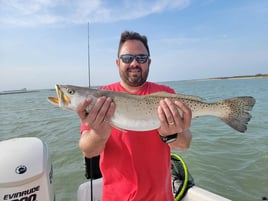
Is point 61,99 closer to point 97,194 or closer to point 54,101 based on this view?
point 54,101

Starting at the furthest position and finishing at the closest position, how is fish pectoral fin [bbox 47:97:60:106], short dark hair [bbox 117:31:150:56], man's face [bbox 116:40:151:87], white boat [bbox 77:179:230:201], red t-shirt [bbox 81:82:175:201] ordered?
white boat [bbox 77:179:230:201]
short dark hair [bbox 117:31:150:56]
man's face [bbox 116:40:151:87]
fish pectoral fin [bbox 47:97:60:106]
red t-shirt [bbox 81:82:175:201]

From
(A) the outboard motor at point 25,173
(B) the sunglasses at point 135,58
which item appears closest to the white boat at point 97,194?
(A) the outboard motor at point 25,173

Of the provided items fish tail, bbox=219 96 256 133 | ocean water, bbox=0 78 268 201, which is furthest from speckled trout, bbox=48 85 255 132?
ocean water, bbox=0 78 268 201

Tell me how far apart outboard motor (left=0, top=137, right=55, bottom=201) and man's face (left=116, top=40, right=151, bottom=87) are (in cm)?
163

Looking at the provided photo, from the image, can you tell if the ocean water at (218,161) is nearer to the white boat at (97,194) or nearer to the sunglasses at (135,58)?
the white boat at (97,194)

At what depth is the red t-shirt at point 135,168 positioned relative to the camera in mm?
2637

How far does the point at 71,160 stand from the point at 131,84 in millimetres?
7519

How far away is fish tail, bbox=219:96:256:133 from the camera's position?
3037mm

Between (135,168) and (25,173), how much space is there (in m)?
1.58

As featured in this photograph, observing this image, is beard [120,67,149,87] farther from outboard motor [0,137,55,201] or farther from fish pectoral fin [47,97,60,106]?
outboard motor [0,137,55,201]

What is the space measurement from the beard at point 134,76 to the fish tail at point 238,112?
39.6 inches

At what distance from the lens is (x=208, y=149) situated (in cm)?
1052

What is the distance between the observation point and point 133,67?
10.3 ft

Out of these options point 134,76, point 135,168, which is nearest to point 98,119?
point 135,168
